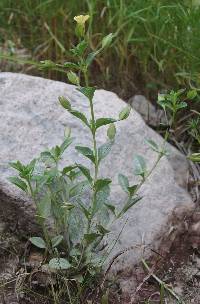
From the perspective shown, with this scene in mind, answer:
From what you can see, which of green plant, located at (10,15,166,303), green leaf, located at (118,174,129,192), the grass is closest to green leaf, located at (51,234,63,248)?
green plant, located at (10,15,166,303)

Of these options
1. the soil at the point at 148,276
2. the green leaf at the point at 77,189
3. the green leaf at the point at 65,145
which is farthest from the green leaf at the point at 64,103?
the soil at the point at 148,276

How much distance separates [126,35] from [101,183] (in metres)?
1.12

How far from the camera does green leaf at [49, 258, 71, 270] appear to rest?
1731 mm

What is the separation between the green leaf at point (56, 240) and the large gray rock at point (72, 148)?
0.14 m

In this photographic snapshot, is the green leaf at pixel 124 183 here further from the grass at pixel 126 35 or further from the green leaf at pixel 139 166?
the grass at pixel 126 35

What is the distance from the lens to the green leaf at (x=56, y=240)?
5.81ft

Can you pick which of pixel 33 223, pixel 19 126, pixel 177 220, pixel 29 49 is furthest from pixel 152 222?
pixel 29 49

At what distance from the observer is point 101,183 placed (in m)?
1.68

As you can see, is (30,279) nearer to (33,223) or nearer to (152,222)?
(33,223)

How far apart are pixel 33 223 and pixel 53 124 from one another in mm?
395

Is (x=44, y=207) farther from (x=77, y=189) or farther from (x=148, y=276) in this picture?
(x=148, y=276)

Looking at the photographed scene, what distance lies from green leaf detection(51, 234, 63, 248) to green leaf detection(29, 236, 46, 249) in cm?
3

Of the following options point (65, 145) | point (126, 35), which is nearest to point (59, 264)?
point (65, 145)

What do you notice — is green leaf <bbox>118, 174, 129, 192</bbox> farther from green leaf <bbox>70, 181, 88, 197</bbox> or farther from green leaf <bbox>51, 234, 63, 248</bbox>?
green leaf <bbox>51, 234, 63, 248</bbox>
